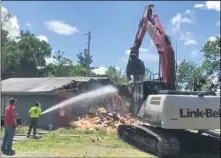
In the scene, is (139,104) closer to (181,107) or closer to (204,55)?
(181,107)

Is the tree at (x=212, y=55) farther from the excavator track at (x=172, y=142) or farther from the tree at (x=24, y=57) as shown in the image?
the excavator track at (x=172, y=142)

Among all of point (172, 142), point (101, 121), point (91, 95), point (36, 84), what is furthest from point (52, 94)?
→ point (172, 142)

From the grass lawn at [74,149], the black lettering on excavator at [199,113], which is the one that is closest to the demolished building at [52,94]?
the grass lawn at [74,149]

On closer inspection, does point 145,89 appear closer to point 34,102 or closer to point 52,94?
point 52,94

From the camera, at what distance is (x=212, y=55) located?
60219 mm

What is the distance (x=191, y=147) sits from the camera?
51.2 feet

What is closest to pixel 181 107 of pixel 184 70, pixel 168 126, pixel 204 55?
pixel 168 126

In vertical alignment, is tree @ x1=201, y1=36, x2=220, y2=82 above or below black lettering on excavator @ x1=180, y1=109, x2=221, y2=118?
above

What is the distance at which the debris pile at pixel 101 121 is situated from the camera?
22297 millimetres

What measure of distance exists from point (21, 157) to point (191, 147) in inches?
290

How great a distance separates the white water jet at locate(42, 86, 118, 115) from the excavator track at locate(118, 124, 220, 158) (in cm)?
997

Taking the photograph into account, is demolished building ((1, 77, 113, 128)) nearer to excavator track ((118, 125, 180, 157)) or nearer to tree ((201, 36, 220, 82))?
excavator track ((118, 125, 180, 157))

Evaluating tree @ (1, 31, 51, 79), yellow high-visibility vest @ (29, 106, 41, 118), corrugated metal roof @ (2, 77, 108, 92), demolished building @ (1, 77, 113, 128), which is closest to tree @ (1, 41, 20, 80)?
tree @ (1, 31, 51, 79)

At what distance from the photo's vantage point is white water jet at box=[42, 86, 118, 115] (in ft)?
85.0
